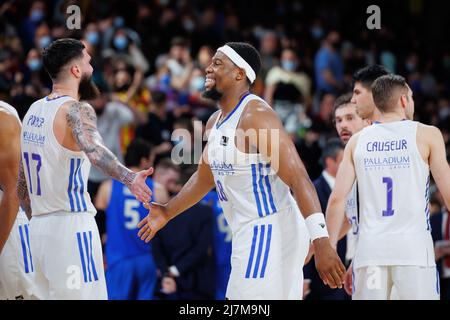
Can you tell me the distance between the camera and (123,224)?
1016 centimetres

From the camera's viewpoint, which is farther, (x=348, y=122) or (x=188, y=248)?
(x=188, y=248)

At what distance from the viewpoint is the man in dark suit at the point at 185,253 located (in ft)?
33.5

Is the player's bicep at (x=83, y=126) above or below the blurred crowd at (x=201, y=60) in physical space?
below

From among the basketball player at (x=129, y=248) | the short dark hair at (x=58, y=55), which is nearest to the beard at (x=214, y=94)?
the short dark hair at (x=58, y=55)

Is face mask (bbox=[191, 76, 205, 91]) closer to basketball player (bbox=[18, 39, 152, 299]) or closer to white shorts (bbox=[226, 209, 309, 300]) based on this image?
basketball player (bbox=[18, 39, 152, 299])

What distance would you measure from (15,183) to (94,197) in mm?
5000

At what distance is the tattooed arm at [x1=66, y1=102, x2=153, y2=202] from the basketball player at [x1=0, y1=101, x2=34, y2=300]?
0.77 metres

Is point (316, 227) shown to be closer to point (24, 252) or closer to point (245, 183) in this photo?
point (245, 183)

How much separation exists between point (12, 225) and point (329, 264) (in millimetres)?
2667

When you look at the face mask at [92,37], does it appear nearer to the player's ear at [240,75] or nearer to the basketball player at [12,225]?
the basketball player at [12,225]

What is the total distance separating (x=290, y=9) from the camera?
21125 mm

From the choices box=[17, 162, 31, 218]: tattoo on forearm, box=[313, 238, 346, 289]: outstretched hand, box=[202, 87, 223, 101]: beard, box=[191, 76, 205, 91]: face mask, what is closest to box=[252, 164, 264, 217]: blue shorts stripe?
box=[313, 238, 346, 289]: outstretched hand

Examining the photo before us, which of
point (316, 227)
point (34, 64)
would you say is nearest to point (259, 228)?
point (316, 227)

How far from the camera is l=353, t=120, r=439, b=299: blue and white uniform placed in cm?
663
